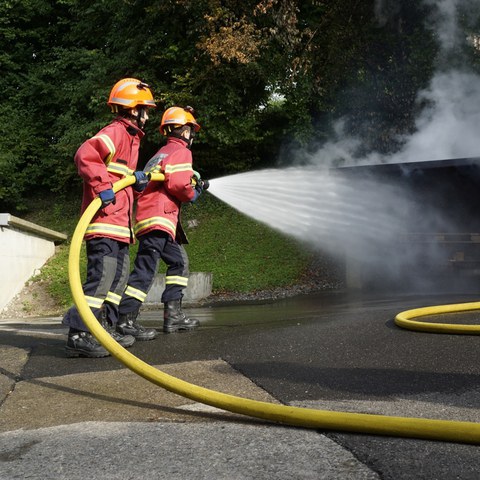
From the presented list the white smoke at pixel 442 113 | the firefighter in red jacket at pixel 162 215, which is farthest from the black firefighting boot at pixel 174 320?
the white smoke at pixel 442 113

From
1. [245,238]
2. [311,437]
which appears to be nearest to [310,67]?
[245,238]

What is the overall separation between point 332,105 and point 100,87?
641 cm

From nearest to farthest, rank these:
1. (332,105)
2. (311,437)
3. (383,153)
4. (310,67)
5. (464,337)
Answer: (311,437) < (464,337) < (383,153) < (310,67) < (332,105)

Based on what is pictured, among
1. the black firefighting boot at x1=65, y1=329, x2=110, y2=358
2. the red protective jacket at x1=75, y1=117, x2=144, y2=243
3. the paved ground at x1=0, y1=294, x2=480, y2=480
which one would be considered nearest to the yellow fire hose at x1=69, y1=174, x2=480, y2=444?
the paved ground at x1=0, y1=294, x2=480, y2=480

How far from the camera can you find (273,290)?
11695 mm

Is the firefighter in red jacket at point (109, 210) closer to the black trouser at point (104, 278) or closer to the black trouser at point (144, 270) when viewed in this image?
the black trouser at point (104, 278)

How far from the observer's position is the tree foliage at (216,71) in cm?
1413

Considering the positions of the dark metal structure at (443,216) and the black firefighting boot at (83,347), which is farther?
the dark metal structure at (443,216)

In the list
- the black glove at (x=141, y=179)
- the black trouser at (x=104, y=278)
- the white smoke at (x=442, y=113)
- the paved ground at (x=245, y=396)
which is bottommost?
the paved ground at (x=245, y=396)

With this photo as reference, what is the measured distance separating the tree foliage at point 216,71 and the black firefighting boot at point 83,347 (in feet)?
31.9

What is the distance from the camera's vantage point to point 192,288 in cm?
1074

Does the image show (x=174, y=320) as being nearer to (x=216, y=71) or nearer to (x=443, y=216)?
(x=443, y=216)

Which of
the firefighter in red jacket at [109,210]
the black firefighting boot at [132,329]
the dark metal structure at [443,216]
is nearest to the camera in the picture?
the firefighter in red jacket at [109,210]

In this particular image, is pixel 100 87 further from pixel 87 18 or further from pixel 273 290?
pixel 273 290
